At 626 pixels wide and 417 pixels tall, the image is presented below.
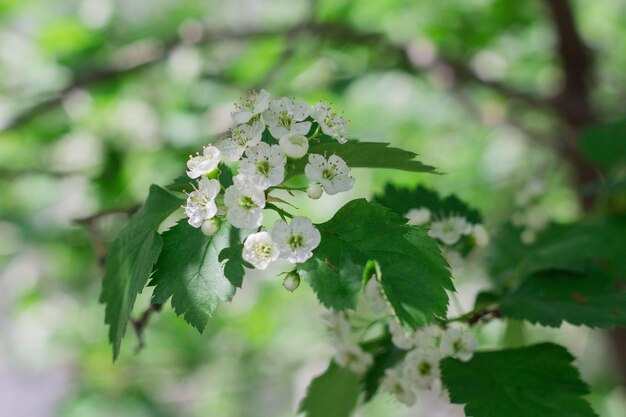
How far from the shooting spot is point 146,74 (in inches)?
85.0

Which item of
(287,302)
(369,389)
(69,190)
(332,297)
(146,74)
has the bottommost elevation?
(287,302)

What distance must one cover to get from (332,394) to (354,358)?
3.1 inches

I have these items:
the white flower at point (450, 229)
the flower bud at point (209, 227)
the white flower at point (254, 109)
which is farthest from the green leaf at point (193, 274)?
the white flower at point (450, 229)

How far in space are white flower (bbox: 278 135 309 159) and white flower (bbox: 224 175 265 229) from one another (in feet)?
0.17

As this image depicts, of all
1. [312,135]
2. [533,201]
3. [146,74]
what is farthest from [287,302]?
[312,135]

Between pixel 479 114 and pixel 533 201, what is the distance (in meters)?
0.67

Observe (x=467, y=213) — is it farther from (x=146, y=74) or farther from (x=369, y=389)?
(x=146, y=74)

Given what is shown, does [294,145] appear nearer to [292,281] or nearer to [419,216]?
[292,281]

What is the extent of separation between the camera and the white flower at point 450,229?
913 millimetres

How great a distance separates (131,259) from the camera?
721 mm

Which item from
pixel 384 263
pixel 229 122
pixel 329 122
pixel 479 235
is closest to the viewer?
pixel 384 263

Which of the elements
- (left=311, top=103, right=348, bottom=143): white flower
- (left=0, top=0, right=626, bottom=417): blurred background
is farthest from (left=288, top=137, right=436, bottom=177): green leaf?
(left=0, top=0, right=626, bottom=417): blurred background

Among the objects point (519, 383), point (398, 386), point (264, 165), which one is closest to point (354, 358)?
point (398, 386)

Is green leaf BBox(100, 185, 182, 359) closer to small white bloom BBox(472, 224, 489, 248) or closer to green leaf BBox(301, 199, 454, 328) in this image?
green leaf BBox(301, 199, 454, 328)
